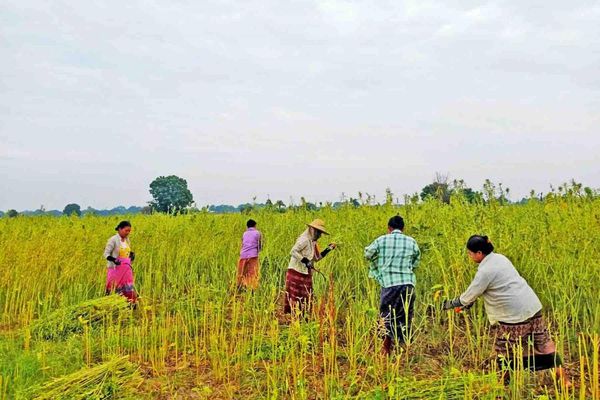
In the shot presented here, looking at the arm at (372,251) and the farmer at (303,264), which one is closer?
the arm at (372,251)

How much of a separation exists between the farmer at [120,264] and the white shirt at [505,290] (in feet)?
16.4

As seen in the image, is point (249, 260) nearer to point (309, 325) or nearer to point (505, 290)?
point (309, 325)

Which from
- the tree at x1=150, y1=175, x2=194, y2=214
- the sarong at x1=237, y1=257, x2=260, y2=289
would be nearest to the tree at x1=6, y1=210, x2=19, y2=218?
the sarong at x1=237, y1=257, x2=260, y2=289

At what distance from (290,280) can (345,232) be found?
1.24 m

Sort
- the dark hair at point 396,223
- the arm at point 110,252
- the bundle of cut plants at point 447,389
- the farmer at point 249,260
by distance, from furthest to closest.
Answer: the farmer at point 249,260
the arm at point 110,252
the dark hair at point 396,223
the bundle of cut plants at point 447,389

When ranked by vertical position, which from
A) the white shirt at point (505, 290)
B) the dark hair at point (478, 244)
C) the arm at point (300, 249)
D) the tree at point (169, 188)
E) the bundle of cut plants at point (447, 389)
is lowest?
the bundle of cut plants at point (447, 389)

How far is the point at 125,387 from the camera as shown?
4117mm

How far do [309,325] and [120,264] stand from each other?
11.4ft

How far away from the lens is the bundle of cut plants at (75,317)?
5762 mm

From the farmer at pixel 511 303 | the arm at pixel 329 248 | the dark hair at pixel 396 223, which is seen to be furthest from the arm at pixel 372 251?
the farmer at pixel 511 303

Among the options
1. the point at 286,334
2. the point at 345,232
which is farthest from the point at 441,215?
the point at 286,334

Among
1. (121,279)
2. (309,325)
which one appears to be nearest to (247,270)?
(121,279)

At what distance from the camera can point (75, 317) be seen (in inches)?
240

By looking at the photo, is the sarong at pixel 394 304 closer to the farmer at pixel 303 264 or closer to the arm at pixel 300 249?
the farmer at pixel 303 264
